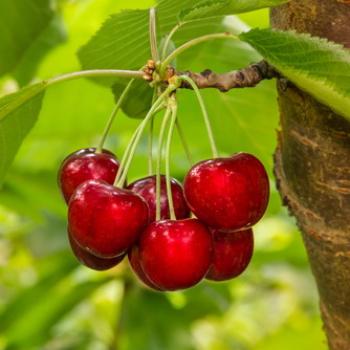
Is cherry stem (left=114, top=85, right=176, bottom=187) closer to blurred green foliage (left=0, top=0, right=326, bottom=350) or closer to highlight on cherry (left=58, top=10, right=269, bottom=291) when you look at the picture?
highlight on cherry (left=58, top=10, right=269, bottom=291)

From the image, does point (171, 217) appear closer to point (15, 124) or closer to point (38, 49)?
point (15, 124)

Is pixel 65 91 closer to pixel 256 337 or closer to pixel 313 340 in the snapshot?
pixel 313 340

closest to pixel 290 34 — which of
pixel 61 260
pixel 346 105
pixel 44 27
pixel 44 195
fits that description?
pixel 346 105

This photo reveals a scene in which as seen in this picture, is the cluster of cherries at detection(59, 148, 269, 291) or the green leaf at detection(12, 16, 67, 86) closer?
the cluster of cherries at detection(59, 148, 269, 291)

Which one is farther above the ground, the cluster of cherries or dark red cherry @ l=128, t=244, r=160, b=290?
the cluster of cherries

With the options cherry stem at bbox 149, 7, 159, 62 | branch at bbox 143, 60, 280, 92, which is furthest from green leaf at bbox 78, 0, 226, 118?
branch at bbox 143, 60, 280, 92

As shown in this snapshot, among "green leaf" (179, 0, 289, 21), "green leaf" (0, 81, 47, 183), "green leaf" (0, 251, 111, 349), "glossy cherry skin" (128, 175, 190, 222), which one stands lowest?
"green leaf" (0, 251, 111, 349)

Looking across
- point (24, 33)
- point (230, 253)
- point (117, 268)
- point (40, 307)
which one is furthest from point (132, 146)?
point (117, 268)
